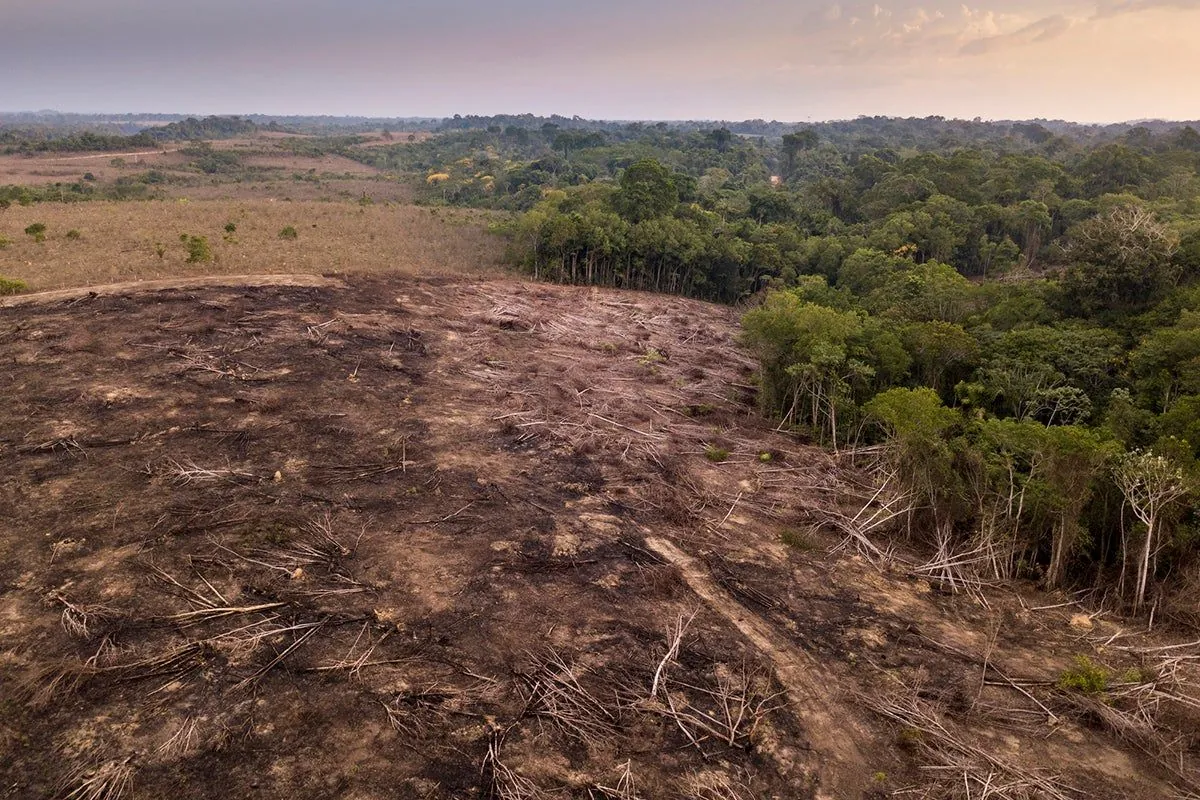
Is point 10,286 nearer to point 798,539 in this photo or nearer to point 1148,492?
point 798,539

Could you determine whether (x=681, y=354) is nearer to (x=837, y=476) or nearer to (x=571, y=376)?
(x=571, y=376)

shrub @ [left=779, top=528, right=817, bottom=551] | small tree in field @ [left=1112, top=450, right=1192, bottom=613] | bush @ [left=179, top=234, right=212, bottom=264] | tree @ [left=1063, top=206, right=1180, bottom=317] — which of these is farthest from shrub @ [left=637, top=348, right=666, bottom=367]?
bush @ [left=179, top=234, right=212, bottom=264]

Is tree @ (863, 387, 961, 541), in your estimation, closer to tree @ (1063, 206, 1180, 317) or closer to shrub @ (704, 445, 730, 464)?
shrub @ (704, 445, 730, 464)

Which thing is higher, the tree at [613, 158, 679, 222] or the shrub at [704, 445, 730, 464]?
the tree at [613, 158, 679, 222]

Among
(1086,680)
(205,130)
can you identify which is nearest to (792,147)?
(1086,680)

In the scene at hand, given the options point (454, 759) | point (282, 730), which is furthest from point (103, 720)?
point (454, 759)

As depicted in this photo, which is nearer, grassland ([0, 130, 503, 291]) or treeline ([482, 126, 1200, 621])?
treeline ([482, 126, 1200, 621])
